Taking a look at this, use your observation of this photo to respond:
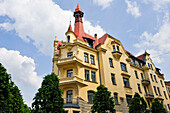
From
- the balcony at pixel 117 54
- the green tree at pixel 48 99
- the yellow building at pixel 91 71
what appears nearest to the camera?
the green tree at pixel 48 99

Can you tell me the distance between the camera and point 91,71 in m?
24.6

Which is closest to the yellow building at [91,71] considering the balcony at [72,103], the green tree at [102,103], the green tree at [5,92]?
the balcony at [72,103]

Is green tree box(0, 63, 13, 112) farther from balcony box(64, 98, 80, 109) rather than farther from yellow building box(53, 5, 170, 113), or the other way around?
yellow building box(53, 5, 170, 113)

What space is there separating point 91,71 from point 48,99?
12.3 meters

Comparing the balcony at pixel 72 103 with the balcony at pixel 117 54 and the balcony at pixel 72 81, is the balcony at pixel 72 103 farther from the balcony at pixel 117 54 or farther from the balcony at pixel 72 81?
the balcony at pixel 117 54

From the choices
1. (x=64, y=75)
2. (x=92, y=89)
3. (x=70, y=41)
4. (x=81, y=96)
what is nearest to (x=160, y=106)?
(x=92, y=89)

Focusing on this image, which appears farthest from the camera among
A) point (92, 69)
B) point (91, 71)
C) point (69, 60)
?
point (92, 69)

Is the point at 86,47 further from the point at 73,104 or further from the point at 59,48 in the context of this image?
the point at 73,104

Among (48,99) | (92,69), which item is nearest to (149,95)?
(92,69)

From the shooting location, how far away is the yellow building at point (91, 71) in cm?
2117

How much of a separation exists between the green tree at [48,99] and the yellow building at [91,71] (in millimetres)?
5104

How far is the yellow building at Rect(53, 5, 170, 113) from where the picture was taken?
21.2m

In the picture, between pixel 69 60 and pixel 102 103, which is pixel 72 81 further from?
pixel 102 103

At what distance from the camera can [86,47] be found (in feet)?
84.2
